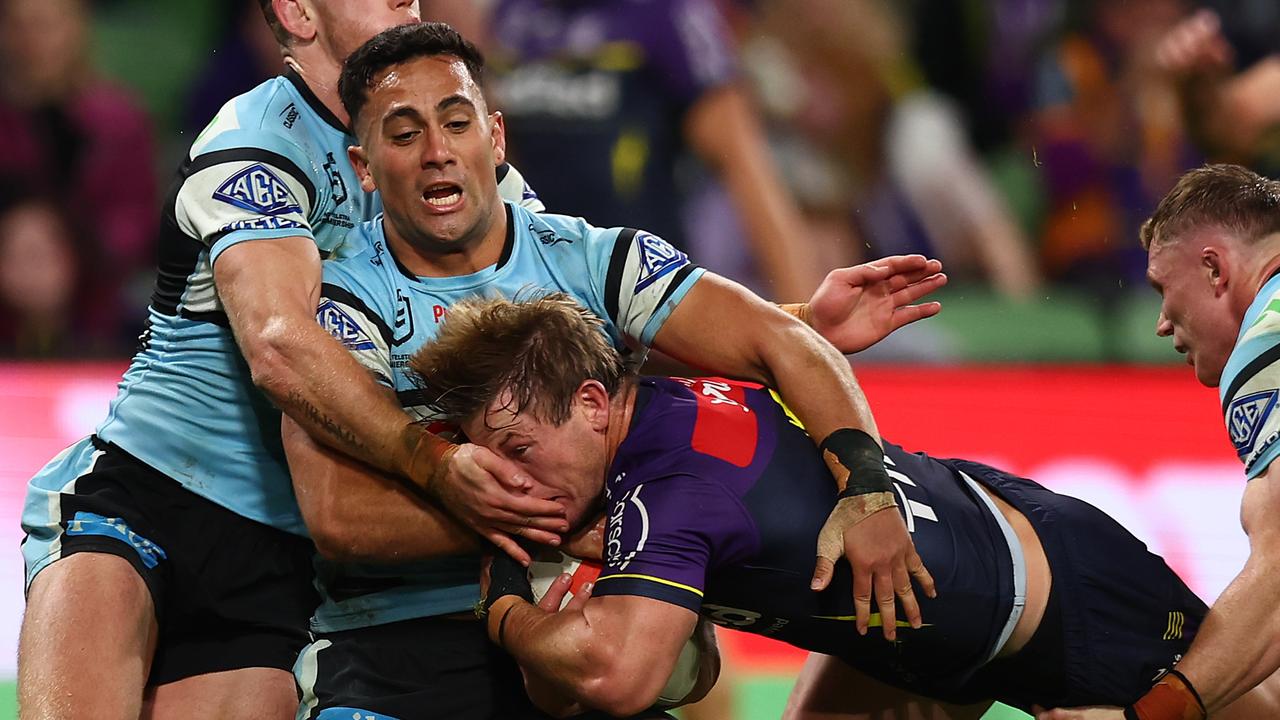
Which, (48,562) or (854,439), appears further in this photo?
(48,562)

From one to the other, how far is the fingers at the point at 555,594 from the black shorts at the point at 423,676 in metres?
0.34

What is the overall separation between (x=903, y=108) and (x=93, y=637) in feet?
27.9

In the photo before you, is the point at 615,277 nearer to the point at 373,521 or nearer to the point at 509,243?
the point at 509,243

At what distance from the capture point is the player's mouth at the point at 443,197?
12.6 ft

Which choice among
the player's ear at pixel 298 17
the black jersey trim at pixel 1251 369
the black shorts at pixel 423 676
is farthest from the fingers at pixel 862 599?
the player's ear at pixel 298 17

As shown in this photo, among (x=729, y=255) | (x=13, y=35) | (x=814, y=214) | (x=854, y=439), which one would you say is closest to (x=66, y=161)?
(x=13, y=35)

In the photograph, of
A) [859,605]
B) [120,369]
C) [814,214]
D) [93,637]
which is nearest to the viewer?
[859,605]

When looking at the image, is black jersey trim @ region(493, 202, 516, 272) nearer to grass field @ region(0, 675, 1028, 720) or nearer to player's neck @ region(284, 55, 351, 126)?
player's neck @ region(284, 55, 351, 126)

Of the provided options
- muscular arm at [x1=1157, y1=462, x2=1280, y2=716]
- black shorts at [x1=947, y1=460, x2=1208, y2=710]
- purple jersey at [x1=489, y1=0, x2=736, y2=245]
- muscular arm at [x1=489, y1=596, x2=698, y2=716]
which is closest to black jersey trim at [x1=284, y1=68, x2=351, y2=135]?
muscular arm at [x1=489, y1=596, x2=698, y2=716]

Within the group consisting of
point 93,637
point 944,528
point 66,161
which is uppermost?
point 66,161

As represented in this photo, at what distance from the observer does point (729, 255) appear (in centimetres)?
1030

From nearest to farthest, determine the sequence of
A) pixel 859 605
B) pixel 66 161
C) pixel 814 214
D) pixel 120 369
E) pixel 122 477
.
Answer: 1. pixel 859 605
2. pixel 122 477
3. pixel 120 369
4. pixel 66 161
5. pixel 814 214

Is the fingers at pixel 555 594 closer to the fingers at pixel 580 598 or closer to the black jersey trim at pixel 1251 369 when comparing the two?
the fingers at pixel 580 598

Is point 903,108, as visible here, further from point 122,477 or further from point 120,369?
point 122,477
